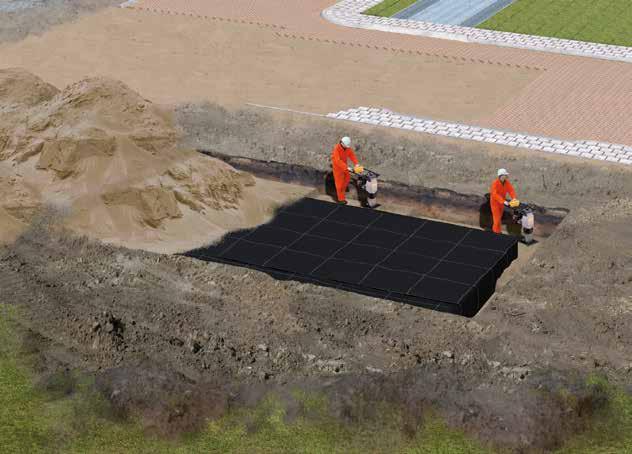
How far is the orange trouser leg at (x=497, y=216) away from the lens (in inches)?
671

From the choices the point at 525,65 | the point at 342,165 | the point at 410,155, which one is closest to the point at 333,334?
the point at 342,165

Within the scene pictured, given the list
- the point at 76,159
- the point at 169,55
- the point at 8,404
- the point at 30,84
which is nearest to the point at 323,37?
the point at 169,55

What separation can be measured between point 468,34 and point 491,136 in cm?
610

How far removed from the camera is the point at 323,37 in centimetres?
2619

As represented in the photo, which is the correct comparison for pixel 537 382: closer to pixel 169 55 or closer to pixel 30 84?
pixel 30 84

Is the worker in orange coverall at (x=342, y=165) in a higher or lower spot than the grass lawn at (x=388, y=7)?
higher

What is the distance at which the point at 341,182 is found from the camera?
59.8ft

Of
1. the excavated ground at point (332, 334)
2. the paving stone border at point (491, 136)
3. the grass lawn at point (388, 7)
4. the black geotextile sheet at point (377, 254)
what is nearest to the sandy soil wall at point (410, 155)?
the paving stone border at point (491, 136)

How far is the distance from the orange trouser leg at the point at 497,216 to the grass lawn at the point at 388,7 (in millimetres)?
11573

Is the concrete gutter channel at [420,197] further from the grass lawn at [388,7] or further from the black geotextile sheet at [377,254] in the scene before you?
the grass lawn at [388,7]

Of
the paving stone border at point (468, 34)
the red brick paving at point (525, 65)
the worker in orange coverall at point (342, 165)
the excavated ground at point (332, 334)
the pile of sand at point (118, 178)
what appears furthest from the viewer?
the paving stone border at point (468, 34)

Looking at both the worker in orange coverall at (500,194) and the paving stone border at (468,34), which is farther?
the paving stone border at (468,34)

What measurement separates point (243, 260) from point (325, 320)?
80.2 inches

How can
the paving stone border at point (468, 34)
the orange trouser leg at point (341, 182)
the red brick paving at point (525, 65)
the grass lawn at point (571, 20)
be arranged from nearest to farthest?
the orange trouser leg at point (341, 182)
the red brick paving at point (525, 65)
the paving stone border at point (468, 34)
the grass lawn at point (571, 20)
